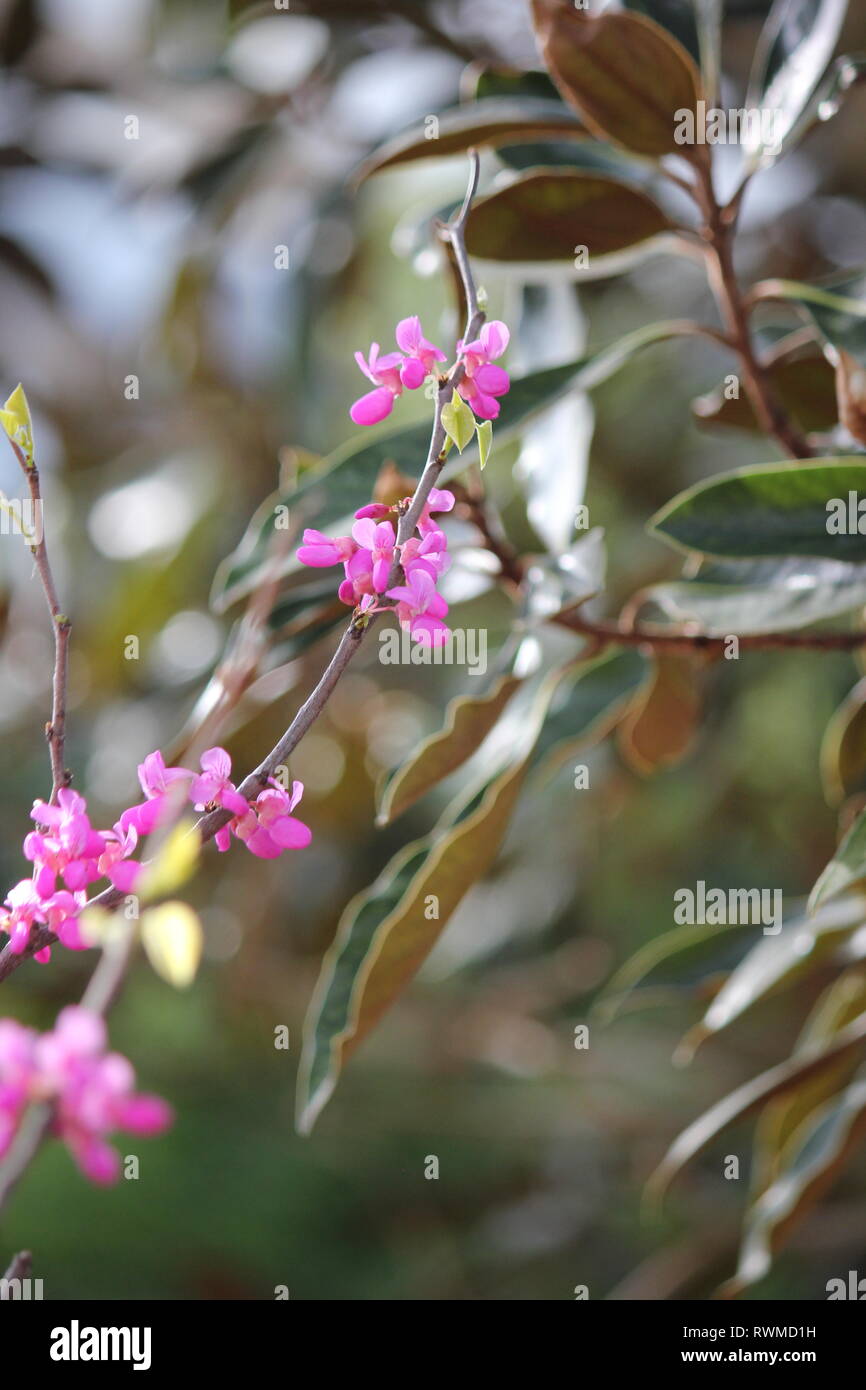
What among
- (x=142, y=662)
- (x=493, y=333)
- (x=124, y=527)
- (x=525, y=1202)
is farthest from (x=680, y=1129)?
(x=493, y=333)

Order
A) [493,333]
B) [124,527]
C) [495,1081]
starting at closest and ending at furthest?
[493,333]
[124,527]
[495,1081]

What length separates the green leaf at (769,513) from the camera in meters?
0.72

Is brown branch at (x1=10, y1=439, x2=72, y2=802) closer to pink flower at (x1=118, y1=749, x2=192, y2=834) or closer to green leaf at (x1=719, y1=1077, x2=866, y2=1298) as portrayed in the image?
pink flower at (x1=118, y1=749, x2=192, y2=834)

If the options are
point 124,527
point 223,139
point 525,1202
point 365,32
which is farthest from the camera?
point 525,1202

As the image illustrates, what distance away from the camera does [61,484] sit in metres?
2.09

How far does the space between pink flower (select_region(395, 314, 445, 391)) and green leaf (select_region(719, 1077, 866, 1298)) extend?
72 centimetres

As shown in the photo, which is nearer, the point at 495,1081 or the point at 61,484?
the point at 61,484

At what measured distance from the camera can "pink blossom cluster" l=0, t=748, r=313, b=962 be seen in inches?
17.3

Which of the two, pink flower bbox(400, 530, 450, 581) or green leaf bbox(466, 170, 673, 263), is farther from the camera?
green leaf bbox(466, 170, 673, 263)

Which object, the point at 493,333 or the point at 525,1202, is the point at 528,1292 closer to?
the point at 525,1202

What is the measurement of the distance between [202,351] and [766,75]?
1.27 m

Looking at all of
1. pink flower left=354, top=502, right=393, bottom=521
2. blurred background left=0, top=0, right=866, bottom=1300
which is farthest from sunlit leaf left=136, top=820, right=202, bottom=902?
blurred background left=0, top=0, right=866, bottom=1300

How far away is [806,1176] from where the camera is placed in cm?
98

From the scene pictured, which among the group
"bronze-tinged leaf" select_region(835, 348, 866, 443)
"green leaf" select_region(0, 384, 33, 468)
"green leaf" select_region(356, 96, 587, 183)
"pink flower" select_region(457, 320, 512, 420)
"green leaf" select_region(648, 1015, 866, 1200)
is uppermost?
"green leaf" select_region(356, 96, 587, 183)
